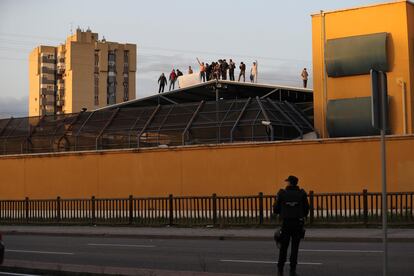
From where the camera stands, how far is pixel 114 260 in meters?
14.5

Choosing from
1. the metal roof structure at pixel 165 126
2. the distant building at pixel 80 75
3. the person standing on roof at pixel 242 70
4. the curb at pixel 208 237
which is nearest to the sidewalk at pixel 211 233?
the curb at pixel 208 237

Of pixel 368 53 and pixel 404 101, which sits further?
pixel 368 53

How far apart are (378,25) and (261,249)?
2118cm

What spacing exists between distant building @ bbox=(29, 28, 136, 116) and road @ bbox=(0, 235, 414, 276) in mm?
121096

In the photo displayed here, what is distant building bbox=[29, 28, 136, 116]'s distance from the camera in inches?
5522

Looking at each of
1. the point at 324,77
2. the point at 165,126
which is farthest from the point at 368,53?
the point at 165,126

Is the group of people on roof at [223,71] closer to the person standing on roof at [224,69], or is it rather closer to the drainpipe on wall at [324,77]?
the person standing on roof at [224,69]

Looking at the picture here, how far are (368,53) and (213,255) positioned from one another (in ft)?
71.2

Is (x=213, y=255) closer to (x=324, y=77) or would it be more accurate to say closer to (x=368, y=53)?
(x=368, y=53)

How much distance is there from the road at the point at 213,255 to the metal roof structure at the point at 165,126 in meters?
13.6

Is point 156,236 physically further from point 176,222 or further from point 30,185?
point 30,185

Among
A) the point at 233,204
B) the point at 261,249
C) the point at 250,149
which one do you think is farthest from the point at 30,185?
the point at 261,249

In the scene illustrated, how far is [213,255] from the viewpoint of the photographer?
15344 mm

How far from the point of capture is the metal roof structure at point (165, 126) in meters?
33.7
